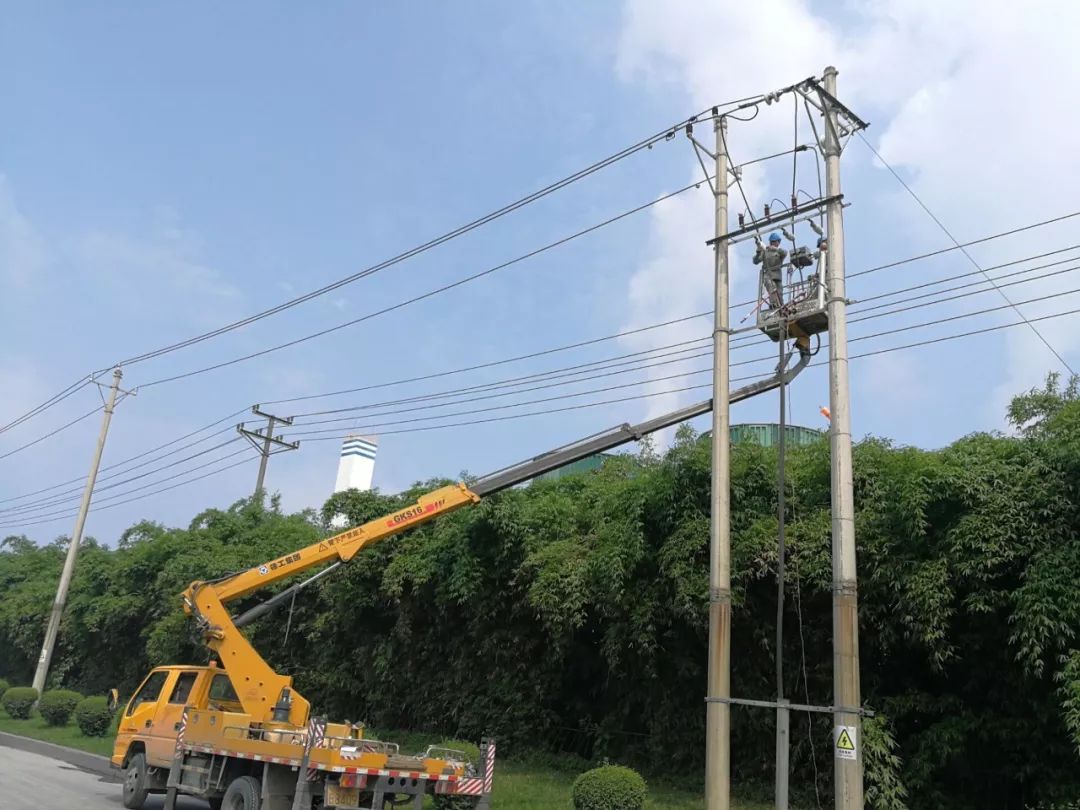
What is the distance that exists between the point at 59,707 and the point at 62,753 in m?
5.89

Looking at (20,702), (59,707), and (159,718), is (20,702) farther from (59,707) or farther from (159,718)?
(159,718)

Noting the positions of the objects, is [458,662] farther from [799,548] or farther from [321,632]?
[799,548]

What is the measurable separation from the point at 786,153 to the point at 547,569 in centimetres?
829

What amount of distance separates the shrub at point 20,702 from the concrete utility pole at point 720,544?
1066 inches

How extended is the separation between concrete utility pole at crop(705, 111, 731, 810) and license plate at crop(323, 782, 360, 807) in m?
4.03

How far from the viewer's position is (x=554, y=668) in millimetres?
17719

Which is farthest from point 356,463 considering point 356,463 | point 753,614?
point 753,614

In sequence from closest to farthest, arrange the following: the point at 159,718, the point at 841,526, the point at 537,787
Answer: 1. the point at 841,526
2. the point at 159,718
3. the point at 537,787

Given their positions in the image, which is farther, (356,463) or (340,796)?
(356,463)

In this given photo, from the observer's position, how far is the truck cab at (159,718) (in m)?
13.5

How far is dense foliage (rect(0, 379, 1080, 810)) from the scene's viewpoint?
10.7 m

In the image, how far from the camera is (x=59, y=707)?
86.9 ft

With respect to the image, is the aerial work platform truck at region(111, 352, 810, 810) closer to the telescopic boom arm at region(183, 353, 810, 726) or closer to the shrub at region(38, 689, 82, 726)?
the telescopic boom arm at region(183, 353, 810, 726)

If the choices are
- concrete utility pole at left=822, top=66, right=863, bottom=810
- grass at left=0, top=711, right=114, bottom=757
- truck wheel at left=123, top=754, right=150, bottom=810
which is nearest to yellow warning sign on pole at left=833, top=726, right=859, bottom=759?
concrete utility pole at left=822, top=66, right=863, bottom=810
